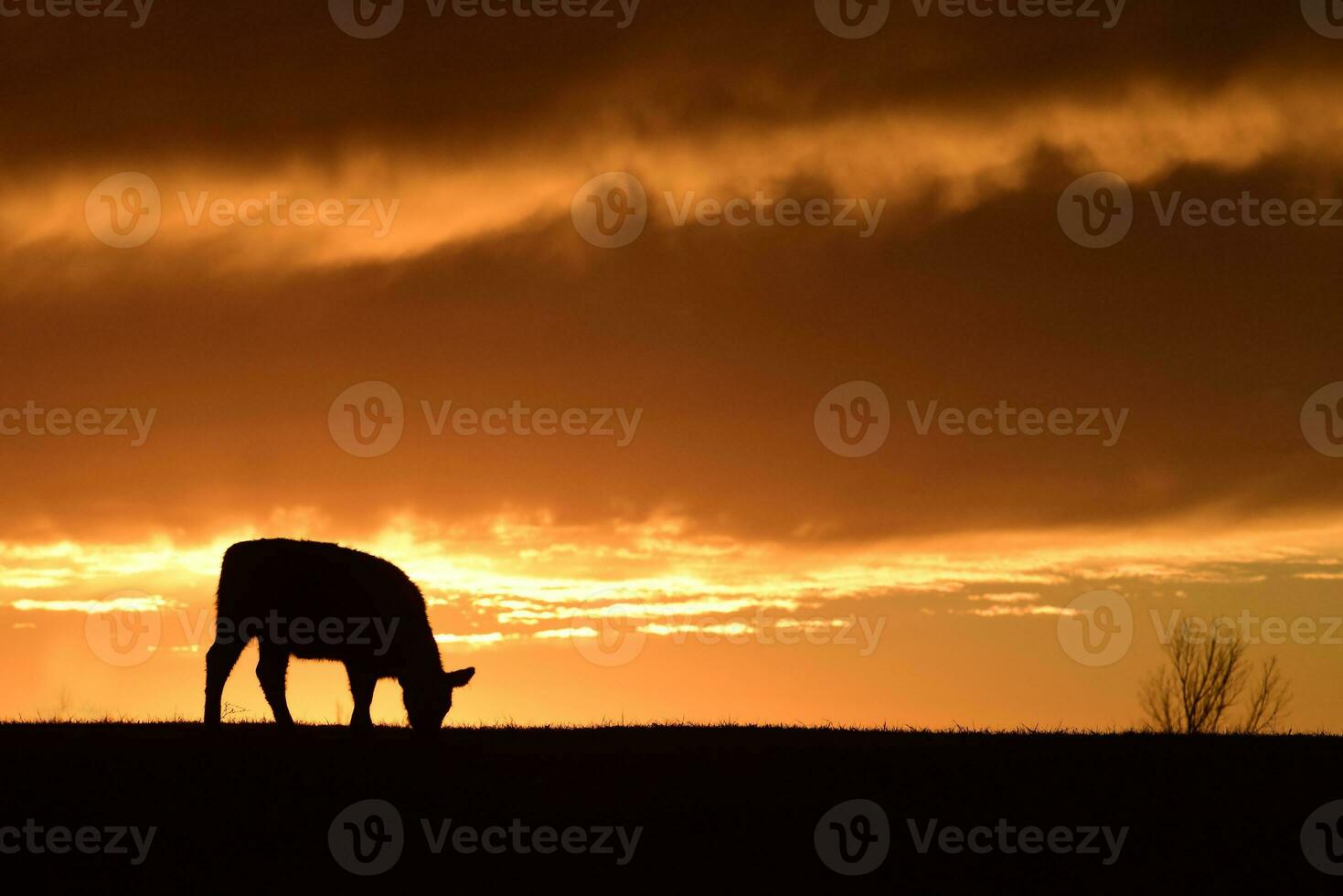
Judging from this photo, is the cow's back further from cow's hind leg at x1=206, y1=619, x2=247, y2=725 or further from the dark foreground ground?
the dark foreground ground

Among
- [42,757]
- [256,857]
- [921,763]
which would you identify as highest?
[921,763]

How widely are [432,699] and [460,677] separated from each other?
0.58 metres

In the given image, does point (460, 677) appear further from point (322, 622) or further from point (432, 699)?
point (322, 622)

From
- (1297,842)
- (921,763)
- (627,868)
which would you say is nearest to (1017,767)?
(921,763)

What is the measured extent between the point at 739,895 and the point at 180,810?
5589mm

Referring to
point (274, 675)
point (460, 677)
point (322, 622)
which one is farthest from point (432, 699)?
point (274, 675)

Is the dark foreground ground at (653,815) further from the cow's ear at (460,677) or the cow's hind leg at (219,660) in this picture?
the cow's hind leg at (219,660)

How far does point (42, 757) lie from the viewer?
15672 millimetres

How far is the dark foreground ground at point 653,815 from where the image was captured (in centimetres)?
1255

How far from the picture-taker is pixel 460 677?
826 inches

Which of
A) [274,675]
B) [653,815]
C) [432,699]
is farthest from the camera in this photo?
[274,675]

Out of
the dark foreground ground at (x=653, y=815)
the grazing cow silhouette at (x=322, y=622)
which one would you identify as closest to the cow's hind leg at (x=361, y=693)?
the grazing cow silhouette at (x=322, y=622)

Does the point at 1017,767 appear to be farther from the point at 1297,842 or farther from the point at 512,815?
the point at 512,815

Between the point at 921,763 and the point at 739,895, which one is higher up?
the point at 921,763
